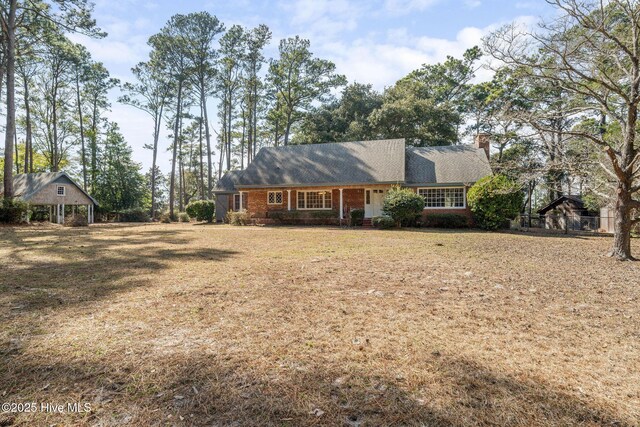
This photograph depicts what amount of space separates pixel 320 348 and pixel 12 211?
73.2 ft

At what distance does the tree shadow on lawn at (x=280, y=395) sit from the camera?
77.4 inches

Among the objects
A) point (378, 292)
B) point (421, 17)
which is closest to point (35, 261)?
point (378, 292)

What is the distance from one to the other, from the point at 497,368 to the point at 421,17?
1115cm

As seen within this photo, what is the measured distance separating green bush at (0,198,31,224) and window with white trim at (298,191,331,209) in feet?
52.6

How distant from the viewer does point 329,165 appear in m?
22.1

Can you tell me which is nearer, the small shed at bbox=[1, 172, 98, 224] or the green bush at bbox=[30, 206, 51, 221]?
the small shed at bbox=[1, 172, 98, 224]

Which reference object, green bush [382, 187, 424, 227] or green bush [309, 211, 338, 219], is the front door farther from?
green bush [382, 187, 424, 227]

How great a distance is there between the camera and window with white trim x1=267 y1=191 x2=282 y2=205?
22.3m

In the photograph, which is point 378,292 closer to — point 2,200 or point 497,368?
point 497,368

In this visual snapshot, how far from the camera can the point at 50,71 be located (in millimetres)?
30688

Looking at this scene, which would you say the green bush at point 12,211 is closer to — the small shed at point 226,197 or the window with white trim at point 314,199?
the small shed at point 226,197

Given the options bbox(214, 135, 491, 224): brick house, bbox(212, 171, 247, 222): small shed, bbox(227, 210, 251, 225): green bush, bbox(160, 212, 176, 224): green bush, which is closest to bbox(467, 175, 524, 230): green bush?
bbox(214, 135, 491, 224): brick house

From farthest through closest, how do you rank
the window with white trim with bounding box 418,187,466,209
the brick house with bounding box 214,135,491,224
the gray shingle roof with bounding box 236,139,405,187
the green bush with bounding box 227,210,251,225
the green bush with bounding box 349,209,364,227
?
1. the green bush with bounding box 227,210,251,225
2. the gray shingle roof with bounding box 236,139,405,187
3. the brick house with bounding box 214,135,491,224
4. the green bush with bounding box 349,209,364,227
5. the window with white trim with bounding box 418,187,466,209

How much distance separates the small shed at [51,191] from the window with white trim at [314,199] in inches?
797
